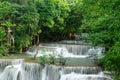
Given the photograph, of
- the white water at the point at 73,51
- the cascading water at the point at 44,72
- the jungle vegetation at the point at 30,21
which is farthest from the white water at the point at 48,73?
the white water at the point at 73,51

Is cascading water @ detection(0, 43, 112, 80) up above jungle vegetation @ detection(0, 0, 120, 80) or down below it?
below

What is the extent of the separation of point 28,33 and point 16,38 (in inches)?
39.2

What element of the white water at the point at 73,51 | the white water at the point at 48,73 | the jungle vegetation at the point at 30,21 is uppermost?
the jungle vegetation at the point at 30,21

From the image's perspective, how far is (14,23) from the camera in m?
17.7

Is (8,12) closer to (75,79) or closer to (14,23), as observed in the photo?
(14,23)

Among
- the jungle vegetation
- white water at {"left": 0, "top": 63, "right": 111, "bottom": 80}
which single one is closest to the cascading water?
white water at {"left": 0, "top": 63, "right": 111, "bottom": 80}

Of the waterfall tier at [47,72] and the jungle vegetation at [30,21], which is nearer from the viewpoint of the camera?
the waterfall tier at [47,72]

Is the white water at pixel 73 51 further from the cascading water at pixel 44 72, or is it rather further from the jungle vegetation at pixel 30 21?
the cascading water at pixel 44 72

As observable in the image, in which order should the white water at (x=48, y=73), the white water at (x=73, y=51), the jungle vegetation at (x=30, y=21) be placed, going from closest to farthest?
the white water at (x=48, y=73)
the jungle vegetation at (x=30, y=21)
the white water at (x=73, y=51)

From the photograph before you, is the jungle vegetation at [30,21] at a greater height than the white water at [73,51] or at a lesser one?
greater

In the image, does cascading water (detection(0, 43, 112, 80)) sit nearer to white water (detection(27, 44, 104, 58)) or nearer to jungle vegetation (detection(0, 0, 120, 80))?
jungle vegetation (detection(0, 0, 120, 80))

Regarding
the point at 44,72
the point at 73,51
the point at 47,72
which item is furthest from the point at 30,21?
the point at 47,72

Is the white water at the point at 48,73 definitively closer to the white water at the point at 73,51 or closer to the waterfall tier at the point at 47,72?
the waterfall tier at the point at 47,72

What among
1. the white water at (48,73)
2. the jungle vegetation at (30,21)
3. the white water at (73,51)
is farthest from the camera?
the white water at (73,51)
